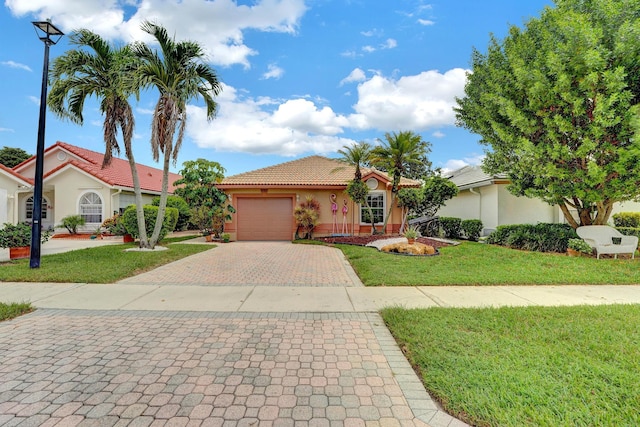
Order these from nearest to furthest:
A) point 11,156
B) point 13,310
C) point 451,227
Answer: point 13,310 < point 451,227 < point 11,156

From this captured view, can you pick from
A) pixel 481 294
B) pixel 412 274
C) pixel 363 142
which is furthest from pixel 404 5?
pixel 481 294

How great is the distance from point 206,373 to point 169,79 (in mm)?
10934

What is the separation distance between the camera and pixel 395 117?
20172mm

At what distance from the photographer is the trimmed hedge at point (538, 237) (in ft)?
33.4

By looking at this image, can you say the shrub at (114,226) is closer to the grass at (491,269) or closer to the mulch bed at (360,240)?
the mulch bed at (360,240)

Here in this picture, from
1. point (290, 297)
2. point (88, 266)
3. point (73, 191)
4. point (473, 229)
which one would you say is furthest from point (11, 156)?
point (473, 229)

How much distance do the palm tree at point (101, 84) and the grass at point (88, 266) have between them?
194 cm

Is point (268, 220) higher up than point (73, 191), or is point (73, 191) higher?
point (73, 191)

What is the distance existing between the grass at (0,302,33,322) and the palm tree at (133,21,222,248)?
6.56 meters

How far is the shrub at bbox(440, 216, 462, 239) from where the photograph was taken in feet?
51.4

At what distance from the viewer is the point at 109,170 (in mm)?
18969

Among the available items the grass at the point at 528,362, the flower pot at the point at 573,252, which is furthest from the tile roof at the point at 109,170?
the flower pot at the point at 573,252

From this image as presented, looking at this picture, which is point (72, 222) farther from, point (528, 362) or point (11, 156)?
point (528, 362)

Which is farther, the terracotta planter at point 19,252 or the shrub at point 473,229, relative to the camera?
the shrub at point 473,229
